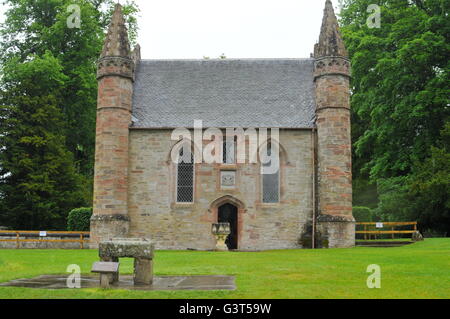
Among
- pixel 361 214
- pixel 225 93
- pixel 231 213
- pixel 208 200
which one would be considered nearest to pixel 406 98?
pixel 361 214

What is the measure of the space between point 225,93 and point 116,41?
6.12 metres

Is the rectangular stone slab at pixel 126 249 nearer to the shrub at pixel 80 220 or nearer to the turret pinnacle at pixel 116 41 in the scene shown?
the turret pinnacle at pixel 116 41

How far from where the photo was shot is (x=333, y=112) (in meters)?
24.1

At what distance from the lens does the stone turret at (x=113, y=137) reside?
23.9 metres

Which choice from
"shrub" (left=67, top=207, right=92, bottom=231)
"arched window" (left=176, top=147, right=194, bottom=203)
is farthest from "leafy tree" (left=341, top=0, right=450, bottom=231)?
"shrub" (left=67, top=207, right=92, bottom=231)

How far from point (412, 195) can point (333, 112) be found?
704cm

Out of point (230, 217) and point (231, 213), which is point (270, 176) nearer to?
point (231, 213)

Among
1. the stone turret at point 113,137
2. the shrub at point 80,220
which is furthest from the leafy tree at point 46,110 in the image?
the stone turret at point 113,137

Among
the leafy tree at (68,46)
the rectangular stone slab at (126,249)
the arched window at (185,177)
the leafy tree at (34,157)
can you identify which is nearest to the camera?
the rectangular stone slab at (126,249)

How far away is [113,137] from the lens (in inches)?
963

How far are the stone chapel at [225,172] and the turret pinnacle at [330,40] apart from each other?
5 centimetres

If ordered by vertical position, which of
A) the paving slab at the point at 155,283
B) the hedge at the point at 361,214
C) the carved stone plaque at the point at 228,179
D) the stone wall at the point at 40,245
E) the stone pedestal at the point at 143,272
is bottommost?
the stone wall at the point at 40,245

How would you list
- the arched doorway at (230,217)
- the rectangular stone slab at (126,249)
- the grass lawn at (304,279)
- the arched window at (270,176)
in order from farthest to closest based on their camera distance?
the arched doorway at (230,217), the arched window at (270,176), the rectangular stone slab at (126,249), the grass lawn at (304,279)

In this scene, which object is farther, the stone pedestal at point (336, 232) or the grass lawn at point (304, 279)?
the stone pedestal at point (336, 232)
